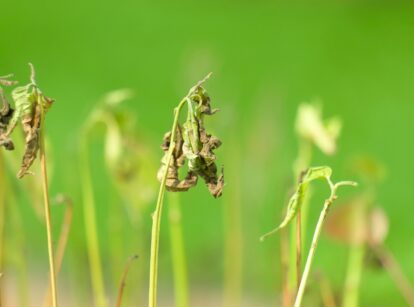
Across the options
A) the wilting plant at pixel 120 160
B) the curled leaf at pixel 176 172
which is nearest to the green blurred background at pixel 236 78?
the wilting plant at pixel 120 160

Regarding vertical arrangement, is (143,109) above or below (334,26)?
below

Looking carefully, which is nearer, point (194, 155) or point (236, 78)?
point (194, 155)

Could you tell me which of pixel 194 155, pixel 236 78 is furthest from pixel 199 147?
pixel 236 78

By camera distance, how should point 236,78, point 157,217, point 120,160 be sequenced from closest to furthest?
1. point 157,217
2. point 120,160
3. point 236,78

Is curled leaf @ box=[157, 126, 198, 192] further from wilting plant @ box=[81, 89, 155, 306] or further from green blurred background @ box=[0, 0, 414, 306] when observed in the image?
green blurred background @ box=[0, 0, 414, 306]

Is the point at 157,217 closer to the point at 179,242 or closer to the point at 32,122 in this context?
the point at 32,122

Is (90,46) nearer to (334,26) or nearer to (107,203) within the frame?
(107,203)

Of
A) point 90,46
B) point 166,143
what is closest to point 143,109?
point 90,46

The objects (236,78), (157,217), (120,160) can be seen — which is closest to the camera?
(157,217)
